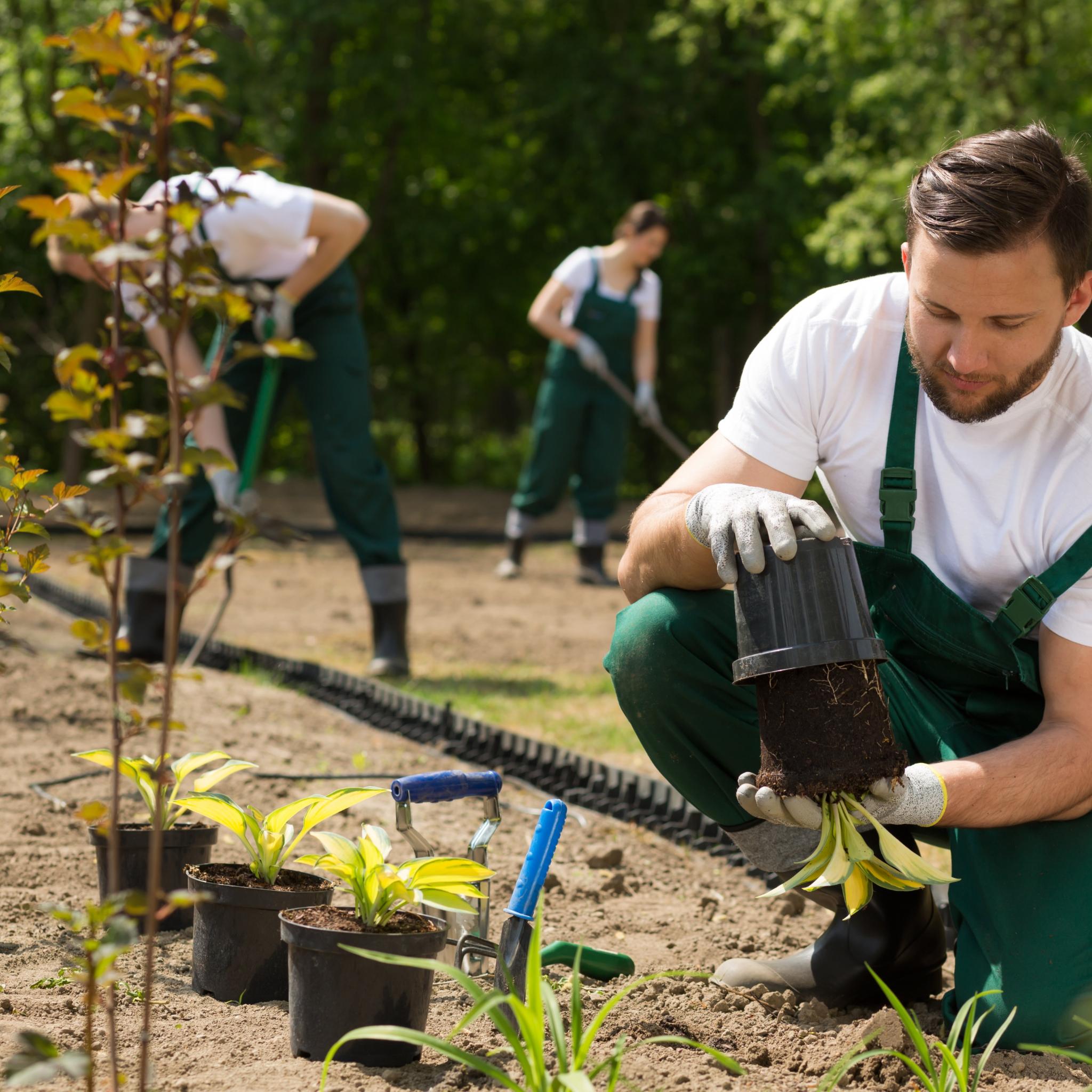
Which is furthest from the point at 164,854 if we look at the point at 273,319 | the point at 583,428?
the point at 583,428

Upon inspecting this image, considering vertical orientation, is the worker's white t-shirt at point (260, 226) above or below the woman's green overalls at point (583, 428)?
above

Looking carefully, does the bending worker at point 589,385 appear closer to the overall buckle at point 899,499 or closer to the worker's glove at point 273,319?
the worker's glove at point 273,319

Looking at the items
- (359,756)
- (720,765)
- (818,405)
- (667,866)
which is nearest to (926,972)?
(720,765)

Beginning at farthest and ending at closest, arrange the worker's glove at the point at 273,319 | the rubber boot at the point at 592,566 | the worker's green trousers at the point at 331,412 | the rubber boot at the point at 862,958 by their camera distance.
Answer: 1. the rubber boot at the point at 592,566
2. the worker's green trousers at the point at 331,412
3. the worker's glove at the point at 273,319
4. the rubber boot at the point at 862,958

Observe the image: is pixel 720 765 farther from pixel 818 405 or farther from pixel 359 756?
pixel 359 756

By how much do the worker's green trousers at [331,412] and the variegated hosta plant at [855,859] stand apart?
10.2 feet

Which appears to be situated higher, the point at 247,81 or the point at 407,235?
the point at 247,81

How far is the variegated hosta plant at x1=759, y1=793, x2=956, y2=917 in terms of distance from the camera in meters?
1.89

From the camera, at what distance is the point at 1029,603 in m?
2.20

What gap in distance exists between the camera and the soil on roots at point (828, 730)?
1.88 metres

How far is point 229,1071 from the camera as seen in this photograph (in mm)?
1746

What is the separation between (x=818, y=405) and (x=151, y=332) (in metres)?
2.98

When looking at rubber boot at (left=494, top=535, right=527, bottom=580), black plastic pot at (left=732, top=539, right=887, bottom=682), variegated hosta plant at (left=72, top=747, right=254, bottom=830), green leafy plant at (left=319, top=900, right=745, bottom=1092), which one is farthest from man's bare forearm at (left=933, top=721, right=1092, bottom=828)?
rubber boot at (left=494, top=535, right=527, bottom=580)

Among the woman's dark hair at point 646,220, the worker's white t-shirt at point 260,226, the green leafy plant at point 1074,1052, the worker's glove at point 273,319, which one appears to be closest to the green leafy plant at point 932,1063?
the green leafy plant at point 1074,1052
